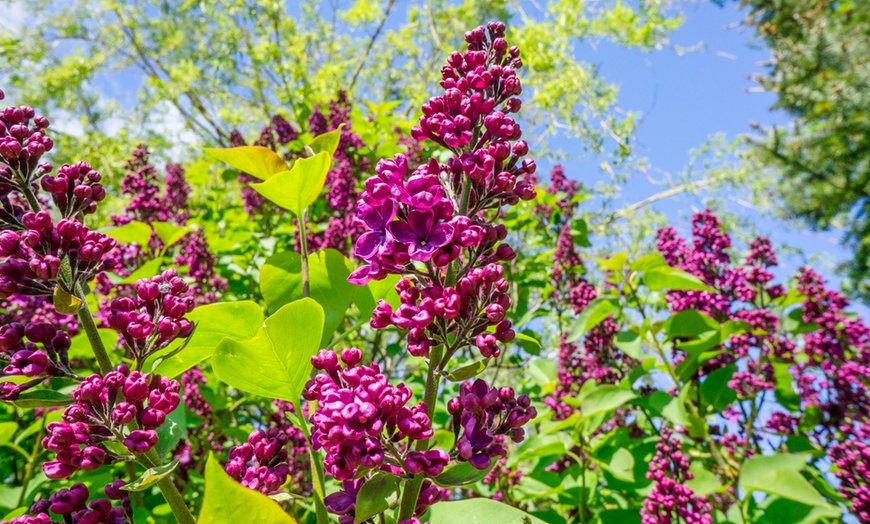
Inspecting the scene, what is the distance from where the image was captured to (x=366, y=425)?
2.73 feet

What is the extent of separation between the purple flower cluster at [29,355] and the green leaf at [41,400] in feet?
0.05

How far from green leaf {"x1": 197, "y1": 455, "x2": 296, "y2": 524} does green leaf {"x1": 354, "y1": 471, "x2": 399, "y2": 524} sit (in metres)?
0.21

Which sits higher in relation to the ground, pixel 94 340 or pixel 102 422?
pixel 94 340

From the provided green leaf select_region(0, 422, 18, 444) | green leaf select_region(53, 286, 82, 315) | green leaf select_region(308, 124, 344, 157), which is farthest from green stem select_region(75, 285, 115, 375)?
green leaf select_region(0, 422, 18, 444)

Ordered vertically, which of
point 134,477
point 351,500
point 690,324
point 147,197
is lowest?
point 134,477

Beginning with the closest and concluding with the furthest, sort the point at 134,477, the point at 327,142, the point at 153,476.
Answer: the point at 153,476, the point at 327,142, the point at 134,477

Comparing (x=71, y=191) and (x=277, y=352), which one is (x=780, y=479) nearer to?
(x=277, y=352)

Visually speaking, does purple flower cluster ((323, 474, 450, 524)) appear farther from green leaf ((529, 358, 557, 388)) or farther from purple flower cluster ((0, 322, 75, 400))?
green leaf ((529, 358, 557, 388))

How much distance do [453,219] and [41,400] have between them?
28.2 inches

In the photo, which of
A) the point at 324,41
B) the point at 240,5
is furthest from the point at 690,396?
the point at 324,41

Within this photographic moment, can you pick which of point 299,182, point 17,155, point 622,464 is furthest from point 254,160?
point 622,464

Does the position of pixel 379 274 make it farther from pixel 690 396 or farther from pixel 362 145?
pixel 362 145

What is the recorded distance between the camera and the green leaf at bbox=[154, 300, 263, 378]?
3.48 ft

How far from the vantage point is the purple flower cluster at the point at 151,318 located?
0.95 meters
